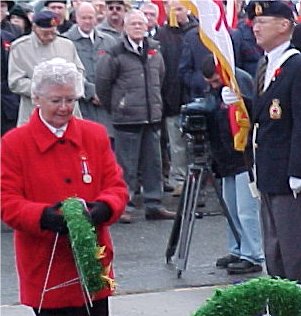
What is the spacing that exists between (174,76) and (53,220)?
6.76 m

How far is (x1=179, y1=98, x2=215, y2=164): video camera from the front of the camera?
8.16 metres

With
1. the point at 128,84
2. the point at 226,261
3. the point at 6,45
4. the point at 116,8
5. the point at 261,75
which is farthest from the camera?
the point at 116,8

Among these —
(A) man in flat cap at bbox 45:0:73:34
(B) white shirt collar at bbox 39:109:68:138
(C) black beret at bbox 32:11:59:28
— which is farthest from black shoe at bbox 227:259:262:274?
(A) man in flat cap at bbox 45:0:73:34

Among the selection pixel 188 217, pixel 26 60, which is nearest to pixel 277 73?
pixel 188 217

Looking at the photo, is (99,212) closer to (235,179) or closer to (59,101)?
(59,101)

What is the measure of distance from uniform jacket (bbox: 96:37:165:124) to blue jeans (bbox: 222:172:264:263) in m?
2.11

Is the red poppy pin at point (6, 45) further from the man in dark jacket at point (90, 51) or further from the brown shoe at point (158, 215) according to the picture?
the brown shoe at point (158, 215)

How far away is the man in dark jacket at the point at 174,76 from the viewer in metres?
11.5

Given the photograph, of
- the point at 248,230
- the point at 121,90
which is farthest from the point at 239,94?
the point at 121,90

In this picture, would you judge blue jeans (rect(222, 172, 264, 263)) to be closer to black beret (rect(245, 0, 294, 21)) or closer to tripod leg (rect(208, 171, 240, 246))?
tripod leg (rect(208, 171, 240, 246))

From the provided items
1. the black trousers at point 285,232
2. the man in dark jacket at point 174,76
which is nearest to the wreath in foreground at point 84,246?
the black trousers at point 285,232

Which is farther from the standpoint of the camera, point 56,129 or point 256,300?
point 56,129

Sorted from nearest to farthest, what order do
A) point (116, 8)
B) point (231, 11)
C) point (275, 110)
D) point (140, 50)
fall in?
point (275, 110)
point (231, 11)
point (140, 50)
point (116, 8)

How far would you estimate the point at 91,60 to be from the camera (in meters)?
11.0
